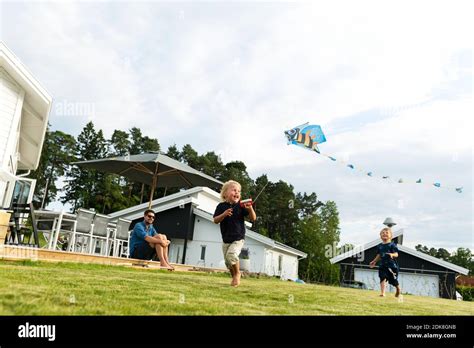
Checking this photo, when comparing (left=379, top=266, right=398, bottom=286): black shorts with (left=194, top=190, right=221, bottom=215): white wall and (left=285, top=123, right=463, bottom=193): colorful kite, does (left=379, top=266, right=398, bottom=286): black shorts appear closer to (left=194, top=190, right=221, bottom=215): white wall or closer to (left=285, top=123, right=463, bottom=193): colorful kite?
(left=285, top=123, right=463, bottom=193): colorful kite

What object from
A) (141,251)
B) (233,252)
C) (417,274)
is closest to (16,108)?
(141,251)

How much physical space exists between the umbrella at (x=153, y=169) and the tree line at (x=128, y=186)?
26066mm

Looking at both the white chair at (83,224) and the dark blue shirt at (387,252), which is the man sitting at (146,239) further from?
the dark blue shirt at (387,252)

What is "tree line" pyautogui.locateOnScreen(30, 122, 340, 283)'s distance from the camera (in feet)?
142

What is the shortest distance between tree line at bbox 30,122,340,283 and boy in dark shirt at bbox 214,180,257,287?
32.1 metres

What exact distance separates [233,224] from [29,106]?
11.0 meters

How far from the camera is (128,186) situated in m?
47.5

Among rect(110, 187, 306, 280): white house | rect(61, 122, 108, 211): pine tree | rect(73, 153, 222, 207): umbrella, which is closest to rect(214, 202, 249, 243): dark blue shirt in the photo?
rect(73, 153, 222, 207): umbrella

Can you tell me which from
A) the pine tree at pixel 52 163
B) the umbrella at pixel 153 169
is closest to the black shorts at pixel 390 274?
the umbrella at pixel 153 169

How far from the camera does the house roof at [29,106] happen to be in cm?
1067

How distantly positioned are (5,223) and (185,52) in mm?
6094
